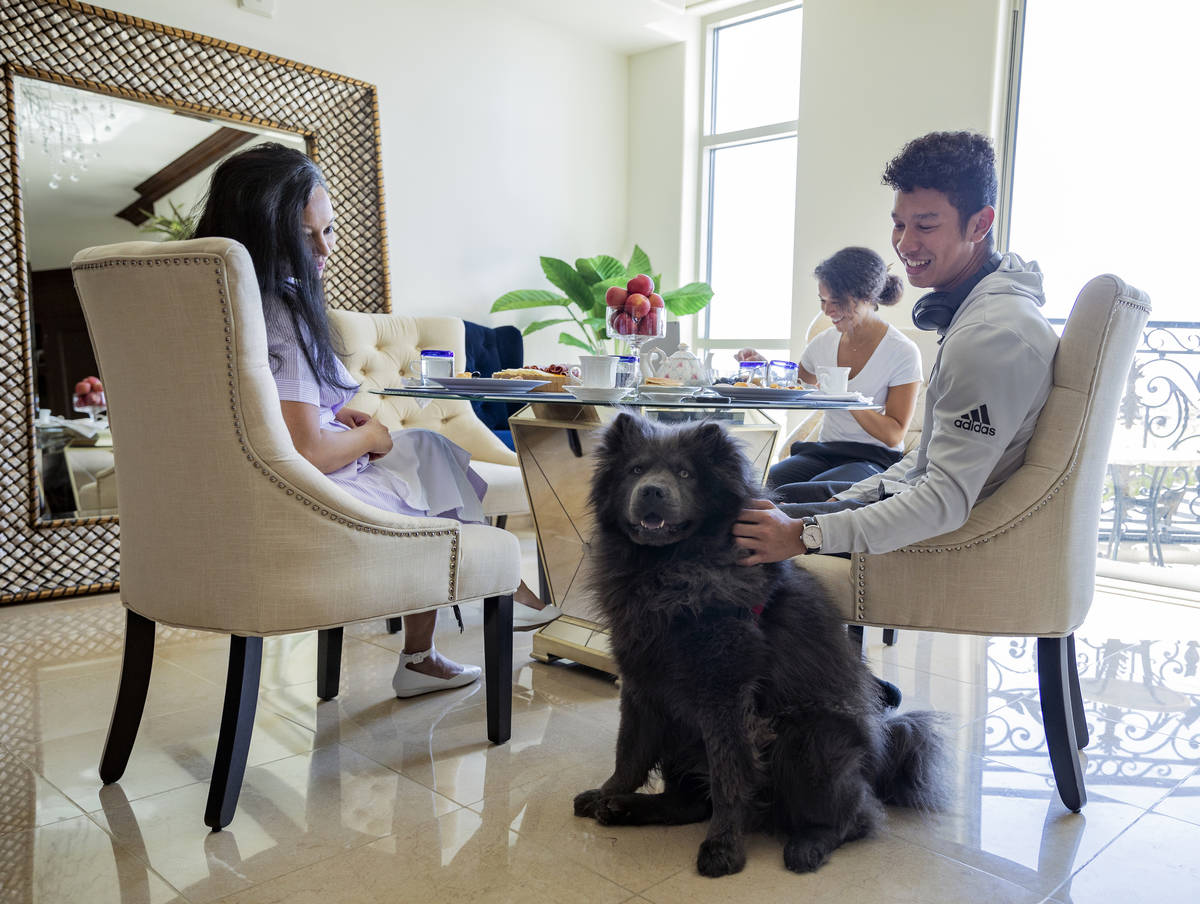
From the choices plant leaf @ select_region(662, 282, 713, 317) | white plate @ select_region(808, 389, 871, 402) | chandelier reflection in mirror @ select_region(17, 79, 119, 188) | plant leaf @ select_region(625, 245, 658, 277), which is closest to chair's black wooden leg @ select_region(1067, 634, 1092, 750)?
white plate @ select_region(808, 389, 871, 402)

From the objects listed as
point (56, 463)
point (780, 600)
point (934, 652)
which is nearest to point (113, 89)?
point (56, 463)

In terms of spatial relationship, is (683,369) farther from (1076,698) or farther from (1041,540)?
(1076,698)

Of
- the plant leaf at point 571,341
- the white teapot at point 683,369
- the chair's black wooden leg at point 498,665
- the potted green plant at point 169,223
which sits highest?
the potted green plant at point 169,223

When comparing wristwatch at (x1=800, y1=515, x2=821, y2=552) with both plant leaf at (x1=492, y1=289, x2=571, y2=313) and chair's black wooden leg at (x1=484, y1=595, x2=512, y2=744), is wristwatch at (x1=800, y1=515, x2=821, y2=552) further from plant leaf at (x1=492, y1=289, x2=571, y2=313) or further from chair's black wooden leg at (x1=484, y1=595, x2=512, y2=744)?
plant leaf at (x1=492, y1=289, x2=571, y2=313)

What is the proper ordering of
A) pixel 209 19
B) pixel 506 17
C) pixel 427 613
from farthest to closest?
pixel 506 17, pixel 209 19, pixel 427 613

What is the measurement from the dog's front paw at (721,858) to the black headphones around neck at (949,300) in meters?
1.09

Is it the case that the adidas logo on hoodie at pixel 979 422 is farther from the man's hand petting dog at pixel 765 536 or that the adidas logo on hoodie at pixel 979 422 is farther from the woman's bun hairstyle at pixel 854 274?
the woman's bun hairstyle at pixel 854 274

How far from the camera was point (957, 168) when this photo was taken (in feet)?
5.65

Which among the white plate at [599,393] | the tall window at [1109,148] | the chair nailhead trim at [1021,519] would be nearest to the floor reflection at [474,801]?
the chair nailhead trim at [1021,519]

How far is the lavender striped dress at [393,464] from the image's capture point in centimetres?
181

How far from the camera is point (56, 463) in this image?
369cm

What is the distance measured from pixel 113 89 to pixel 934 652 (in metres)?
4.04

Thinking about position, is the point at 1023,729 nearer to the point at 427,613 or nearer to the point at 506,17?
the point at 427,613

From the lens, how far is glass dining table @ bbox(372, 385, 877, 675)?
242 centimetres
